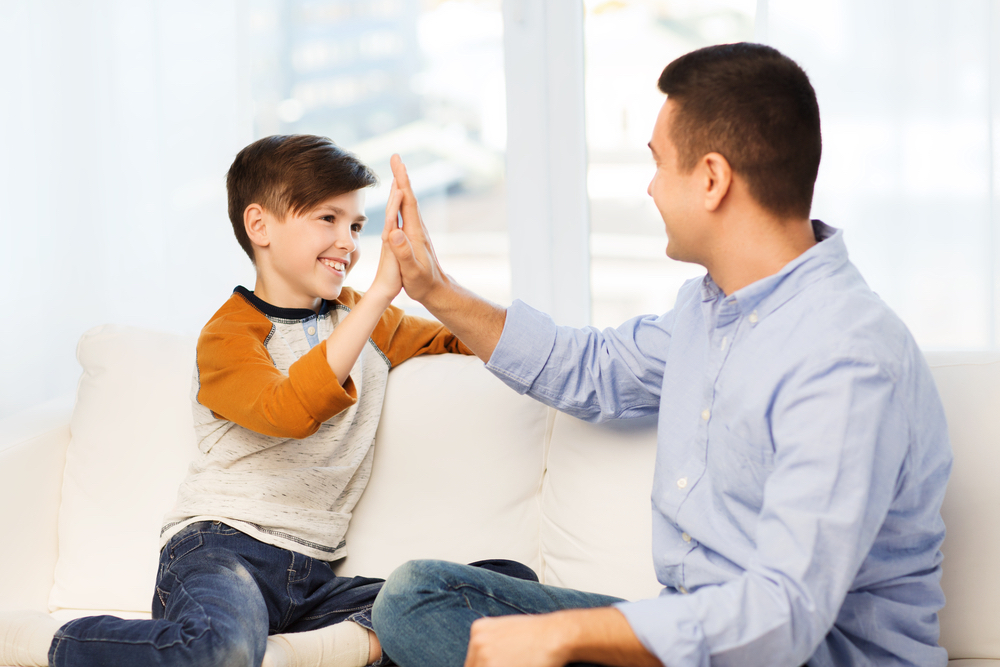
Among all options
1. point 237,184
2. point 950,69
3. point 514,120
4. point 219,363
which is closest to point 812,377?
point 219,363

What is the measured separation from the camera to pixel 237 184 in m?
1.57

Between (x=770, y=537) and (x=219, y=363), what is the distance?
90cm

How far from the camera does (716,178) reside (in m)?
1.09

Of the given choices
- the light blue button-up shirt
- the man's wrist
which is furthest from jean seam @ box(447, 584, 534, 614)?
the man's wrist

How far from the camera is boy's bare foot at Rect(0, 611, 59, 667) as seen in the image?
1.27 meters

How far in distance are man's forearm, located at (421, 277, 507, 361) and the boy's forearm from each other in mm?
92

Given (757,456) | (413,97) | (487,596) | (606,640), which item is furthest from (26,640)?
(413,97)

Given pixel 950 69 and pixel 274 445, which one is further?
pixel 950 69

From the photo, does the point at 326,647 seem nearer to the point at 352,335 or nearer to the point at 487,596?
the point at 487,596

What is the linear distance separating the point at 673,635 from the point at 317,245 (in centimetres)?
90

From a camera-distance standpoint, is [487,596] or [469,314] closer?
[487,596]

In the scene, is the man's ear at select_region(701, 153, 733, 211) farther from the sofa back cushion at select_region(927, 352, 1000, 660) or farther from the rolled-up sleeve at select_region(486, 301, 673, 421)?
the sofa back cushion at select_region(927, 352, 1000, 660)

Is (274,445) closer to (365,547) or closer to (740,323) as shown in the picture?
(365,547)

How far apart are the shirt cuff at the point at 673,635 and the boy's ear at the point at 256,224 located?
96 cm
